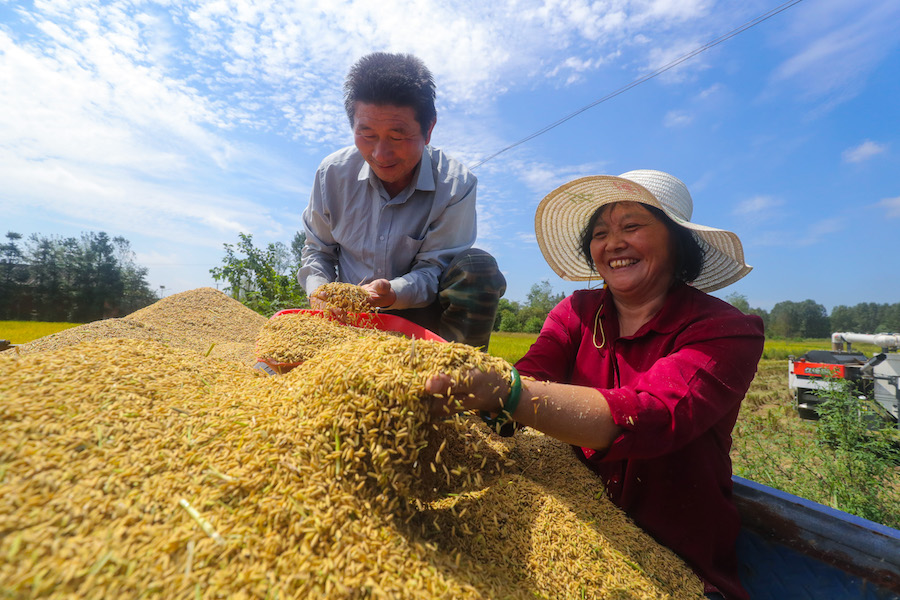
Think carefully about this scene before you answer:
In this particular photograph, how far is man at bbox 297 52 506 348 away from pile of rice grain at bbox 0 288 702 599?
160 centimetres

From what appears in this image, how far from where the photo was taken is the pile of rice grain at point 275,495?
93cm

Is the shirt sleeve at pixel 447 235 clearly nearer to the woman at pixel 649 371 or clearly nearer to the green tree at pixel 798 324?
the woman at pixel 649 371

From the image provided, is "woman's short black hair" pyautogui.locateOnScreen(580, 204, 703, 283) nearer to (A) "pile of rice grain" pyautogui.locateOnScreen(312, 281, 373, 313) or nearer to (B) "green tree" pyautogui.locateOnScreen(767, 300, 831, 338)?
(A) "pile of rice grain" pyautogui.locateOnScreen(312, 281, 373, 313)

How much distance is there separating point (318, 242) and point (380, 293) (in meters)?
1.35

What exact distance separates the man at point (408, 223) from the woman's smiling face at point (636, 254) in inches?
45.2

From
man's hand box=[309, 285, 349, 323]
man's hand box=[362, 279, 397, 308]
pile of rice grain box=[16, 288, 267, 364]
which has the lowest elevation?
pile of rice grain box=[16, 288, 267, 364]

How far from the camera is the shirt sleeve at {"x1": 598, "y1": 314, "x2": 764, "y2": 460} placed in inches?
62.4

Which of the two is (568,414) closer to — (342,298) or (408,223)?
(342,298)

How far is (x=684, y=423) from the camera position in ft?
5.31

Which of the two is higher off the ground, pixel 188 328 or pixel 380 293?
pixel 380 293

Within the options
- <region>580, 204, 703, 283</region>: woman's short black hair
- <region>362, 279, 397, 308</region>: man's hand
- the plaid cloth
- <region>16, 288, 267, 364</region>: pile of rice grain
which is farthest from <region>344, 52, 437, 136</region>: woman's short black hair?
<region>16, 288, 267, 364</region>: pile of rice grain

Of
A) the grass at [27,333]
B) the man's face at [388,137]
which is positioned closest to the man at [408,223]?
the man's face at [388,137]

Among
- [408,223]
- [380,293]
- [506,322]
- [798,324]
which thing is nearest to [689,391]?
[380,293]

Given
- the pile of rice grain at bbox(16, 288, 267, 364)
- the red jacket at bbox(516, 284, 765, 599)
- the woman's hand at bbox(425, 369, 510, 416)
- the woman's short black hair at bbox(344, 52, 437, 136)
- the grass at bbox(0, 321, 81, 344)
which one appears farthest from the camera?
the grass at bbox(0, 321, 81, 344)
